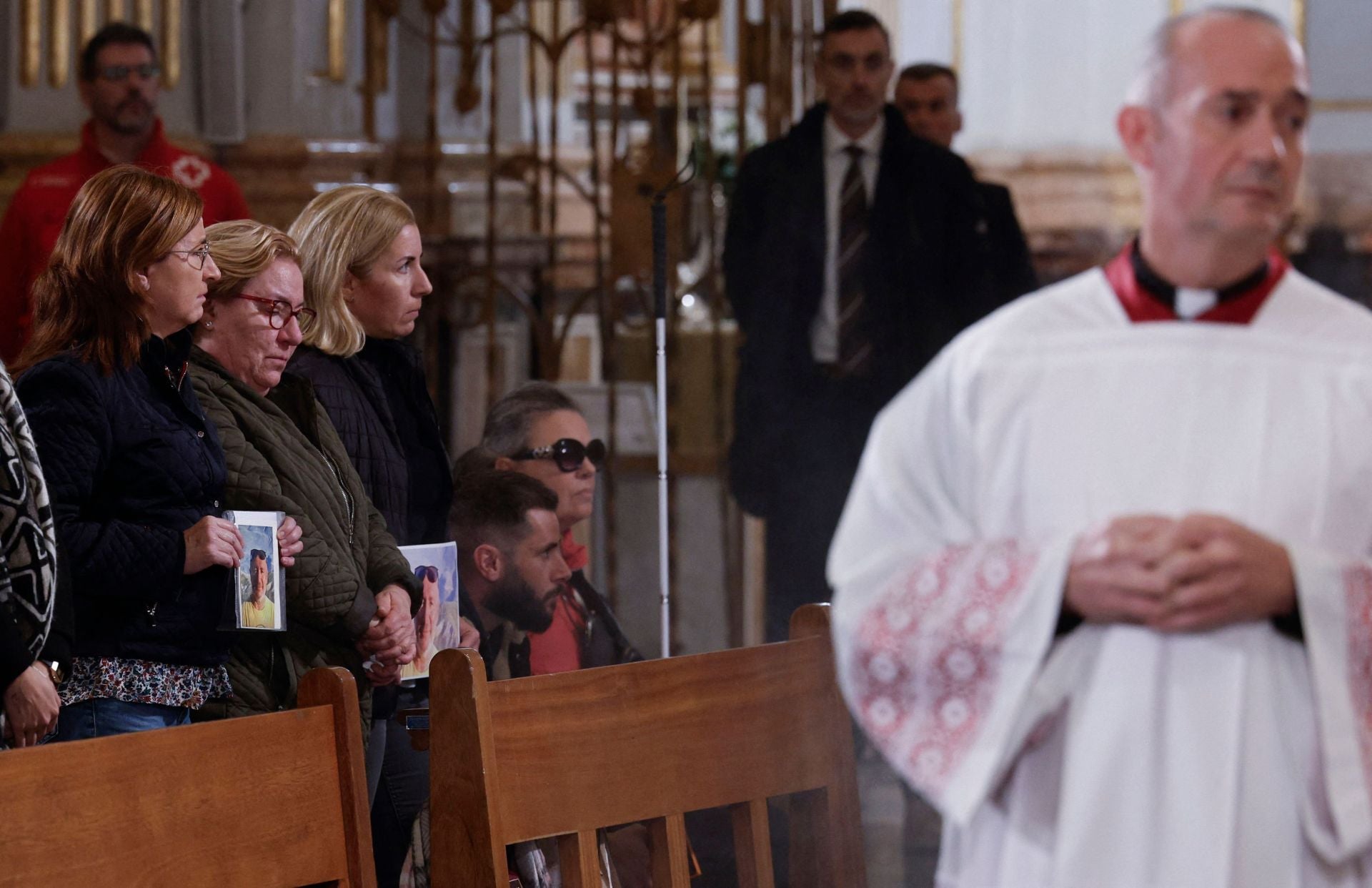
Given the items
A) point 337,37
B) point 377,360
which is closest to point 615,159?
point 337,37

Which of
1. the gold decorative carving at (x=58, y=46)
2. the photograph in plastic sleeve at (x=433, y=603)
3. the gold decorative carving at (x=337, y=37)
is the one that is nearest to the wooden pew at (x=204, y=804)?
the photograph in plastic sleeve at (x=433, y=603)

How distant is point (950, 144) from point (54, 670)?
10.3 feet

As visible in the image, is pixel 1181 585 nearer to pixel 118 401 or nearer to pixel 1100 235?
pixel 118 401

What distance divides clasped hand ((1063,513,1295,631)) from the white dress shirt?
112 inches

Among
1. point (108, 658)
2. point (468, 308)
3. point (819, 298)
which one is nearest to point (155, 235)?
point (108, 658)

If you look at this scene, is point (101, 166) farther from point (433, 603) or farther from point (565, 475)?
point (433, 603)

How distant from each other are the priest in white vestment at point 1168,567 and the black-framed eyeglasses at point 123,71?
9.58 ft

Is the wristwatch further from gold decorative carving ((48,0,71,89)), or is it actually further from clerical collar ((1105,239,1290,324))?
gold decorative carving ((48,0,71,89))

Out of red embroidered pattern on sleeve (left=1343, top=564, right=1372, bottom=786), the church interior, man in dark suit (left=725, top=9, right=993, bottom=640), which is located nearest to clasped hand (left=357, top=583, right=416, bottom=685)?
red embroidered pattern on sleeve (left=1343, top=564, right=1372, bottom=786)

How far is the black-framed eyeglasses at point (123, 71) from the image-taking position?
4.08 metres

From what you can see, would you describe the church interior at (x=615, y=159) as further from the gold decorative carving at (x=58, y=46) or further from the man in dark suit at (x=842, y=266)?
the man in dark suit at (x=842, y=266)

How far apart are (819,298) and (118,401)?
2.34 m

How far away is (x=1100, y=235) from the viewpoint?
195 inches

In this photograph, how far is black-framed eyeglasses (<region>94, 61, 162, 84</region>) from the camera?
13.4 feet
